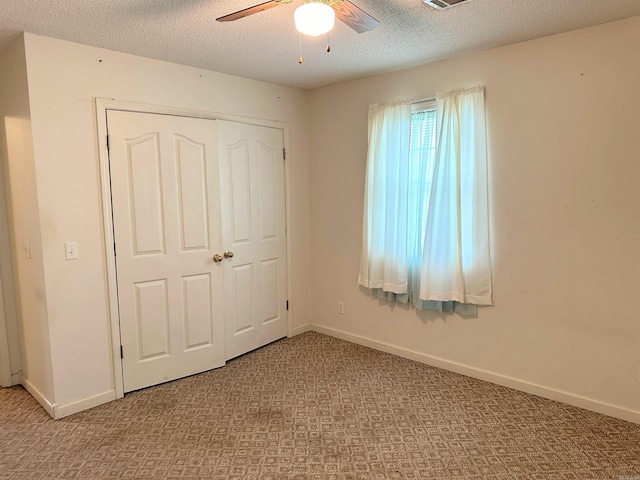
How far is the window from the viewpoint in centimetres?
312

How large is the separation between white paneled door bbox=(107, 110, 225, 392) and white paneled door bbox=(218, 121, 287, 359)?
14cm

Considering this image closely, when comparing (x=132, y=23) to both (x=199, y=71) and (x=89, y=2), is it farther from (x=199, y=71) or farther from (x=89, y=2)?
(x=199, y=71)

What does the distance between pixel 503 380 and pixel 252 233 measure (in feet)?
7.76

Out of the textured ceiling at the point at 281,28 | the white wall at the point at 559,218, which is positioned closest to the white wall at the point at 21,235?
the textured ceiling at the point at 281,28

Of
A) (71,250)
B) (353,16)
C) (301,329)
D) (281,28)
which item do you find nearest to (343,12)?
(353,16)

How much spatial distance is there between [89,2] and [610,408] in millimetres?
3821

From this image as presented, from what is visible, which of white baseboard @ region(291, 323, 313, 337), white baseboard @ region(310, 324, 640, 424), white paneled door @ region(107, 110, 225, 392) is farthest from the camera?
white baseboard @ region(291, 323, 313, 337)

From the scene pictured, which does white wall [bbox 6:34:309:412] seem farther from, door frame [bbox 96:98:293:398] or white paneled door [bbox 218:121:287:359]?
white paneled door [bbox 218:121:287:359]

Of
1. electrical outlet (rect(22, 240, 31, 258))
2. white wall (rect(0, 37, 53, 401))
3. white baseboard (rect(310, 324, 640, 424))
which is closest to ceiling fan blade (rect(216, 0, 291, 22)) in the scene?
white wall (rect(0, 37, 53, 401))

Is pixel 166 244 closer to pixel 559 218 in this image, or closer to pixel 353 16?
pixel 353 16

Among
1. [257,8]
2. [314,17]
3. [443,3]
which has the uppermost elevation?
[443,3]

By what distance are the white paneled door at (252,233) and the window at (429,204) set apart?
881mm

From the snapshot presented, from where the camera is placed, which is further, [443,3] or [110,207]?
[110,207]

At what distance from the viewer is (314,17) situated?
1.73 m
